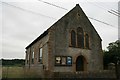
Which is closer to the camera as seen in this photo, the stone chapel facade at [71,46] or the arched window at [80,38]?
the stone chapel facade at [71,46]

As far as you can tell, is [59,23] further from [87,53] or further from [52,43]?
[87,53]

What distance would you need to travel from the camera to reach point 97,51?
25.0 metres

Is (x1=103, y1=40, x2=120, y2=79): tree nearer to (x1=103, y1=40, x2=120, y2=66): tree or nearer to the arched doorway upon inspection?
(x1=103, y1=40, x2=120, y2=66): tree

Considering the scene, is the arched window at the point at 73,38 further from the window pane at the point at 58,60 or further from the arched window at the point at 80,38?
the window pane at the point at 58,60

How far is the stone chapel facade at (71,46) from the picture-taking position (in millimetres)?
20641

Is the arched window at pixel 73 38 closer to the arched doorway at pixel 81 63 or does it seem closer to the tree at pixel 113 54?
the arched doorway at pixel 81 63

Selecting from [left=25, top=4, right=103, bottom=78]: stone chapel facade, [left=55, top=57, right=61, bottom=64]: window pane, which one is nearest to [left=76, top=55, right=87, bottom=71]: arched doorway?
[left=25, top=4, right=103, bottom=78]: stone chapel facade

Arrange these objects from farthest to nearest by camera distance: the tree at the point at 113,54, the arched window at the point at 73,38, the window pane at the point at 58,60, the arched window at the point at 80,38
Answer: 1. the tree at the point at 113,54
2. the arched window at the point at 80,38
3. the arched window at the point at 73,38
4. the window pane at the point at 58,60

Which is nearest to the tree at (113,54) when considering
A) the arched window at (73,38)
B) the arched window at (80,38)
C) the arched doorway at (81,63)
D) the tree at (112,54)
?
the tree at (112,54)

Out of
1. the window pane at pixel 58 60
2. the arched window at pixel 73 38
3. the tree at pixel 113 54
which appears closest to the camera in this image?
the window pane at pixel 58 60

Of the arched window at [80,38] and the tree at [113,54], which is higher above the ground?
the arched window at [80,38]

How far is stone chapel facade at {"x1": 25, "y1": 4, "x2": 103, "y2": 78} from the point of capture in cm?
2064

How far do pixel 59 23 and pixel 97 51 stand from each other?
767cm

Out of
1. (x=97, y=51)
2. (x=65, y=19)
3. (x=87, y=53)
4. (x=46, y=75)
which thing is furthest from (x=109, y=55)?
(x=46, y=75)
